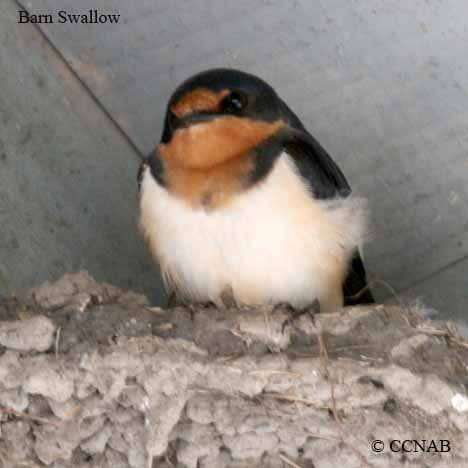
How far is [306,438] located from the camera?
2453 mm

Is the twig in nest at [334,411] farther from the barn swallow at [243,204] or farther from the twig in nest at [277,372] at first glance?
the barn swallow at [243,204]

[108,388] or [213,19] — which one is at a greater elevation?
[213,19]

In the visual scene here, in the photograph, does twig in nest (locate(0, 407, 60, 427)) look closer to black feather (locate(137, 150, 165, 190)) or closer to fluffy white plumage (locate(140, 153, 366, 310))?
fluffy white plumage (locate(140, 153, 366, 310))

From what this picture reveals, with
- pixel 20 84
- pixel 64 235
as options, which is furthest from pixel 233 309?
pixel 20 84

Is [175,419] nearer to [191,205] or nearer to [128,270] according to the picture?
[191,205]

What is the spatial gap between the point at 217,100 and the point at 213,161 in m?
0.14

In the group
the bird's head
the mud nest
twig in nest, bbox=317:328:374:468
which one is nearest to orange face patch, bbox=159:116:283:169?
the bird's head

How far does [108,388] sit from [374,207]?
45.3 inches

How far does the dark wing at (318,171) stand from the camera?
2689mm

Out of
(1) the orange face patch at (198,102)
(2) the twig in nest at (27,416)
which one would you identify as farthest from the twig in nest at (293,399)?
(1) the orange face patch at (198,102)

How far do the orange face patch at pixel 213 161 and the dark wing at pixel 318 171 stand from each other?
0.09m

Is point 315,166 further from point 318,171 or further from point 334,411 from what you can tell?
point 334,411

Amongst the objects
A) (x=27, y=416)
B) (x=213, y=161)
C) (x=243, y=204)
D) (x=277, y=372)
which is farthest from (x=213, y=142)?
(x=27, y=416)

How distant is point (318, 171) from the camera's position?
8.89 ft
